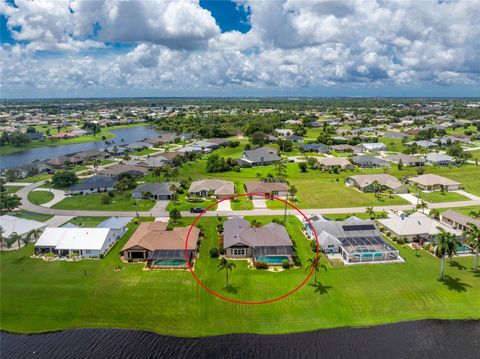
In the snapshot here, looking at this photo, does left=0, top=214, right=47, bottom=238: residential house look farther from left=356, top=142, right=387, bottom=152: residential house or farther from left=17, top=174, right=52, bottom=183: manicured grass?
left=356, top=142, right=387, bottom=152: residential house

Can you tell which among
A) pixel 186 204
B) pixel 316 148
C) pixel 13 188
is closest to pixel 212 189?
pixel 186 204

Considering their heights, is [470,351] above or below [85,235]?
below

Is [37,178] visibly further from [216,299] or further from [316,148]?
[316,148]

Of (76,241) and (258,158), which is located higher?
(76,241)

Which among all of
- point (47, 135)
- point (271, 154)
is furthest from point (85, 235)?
point (47, 135)

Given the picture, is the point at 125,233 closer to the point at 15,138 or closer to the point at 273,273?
the point at 273,273
